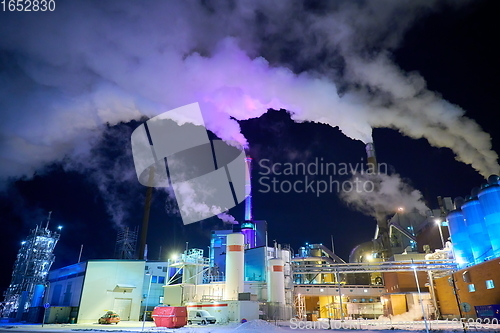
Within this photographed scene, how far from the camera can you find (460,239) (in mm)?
36031

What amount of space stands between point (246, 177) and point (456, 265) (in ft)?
167

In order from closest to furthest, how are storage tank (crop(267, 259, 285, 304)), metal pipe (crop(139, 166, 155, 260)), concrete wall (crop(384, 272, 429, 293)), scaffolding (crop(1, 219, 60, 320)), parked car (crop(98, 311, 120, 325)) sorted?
parked car (crop(98, 311, 120, 325)), storage tank (crop(267, 259, 285, 304)), concrete wall (crop(384, 272, 429, 293)), scaffolding (crop(1, 219, 60, 320)), metal pipe (crop(139, 166, 155, 260))

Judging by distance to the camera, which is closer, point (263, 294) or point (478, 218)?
point (478, 218)

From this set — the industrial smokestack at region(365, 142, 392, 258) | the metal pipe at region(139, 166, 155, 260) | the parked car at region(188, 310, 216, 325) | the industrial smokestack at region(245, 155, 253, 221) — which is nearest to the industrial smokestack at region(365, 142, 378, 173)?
the industrial smokestack at region(365, 142, 392, 258)

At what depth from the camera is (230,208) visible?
269ft

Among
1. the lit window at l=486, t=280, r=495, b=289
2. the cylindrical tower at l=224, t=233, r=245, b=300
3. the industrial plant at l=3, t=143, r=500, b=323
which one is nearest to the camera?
the lit window at l=486, t=280, r=495, b=289

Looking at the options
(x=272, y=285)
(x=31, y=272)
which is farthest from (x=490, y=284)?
(x=31, y=272)

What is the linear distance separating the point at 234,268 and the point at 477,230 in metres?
27.4

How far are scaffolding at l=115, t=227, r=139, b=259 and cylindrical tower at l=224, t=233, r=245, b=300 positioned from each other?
29.3m

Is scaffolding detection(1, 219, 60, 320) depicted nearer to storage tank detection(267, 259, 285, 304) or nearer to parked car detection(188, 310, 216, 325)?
parked car detection(188, 310, 216, 325)

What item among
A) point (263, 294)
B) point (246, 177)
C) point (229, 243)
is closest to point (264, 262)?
point (263, 294)

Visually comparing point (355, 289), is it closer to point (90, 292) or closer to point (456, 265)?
point (456, 265)

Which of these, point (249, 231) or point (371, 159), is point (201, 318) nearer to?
point (249, 231)

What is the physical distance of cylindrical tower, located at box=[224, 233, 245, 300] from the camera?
31.9 metres
